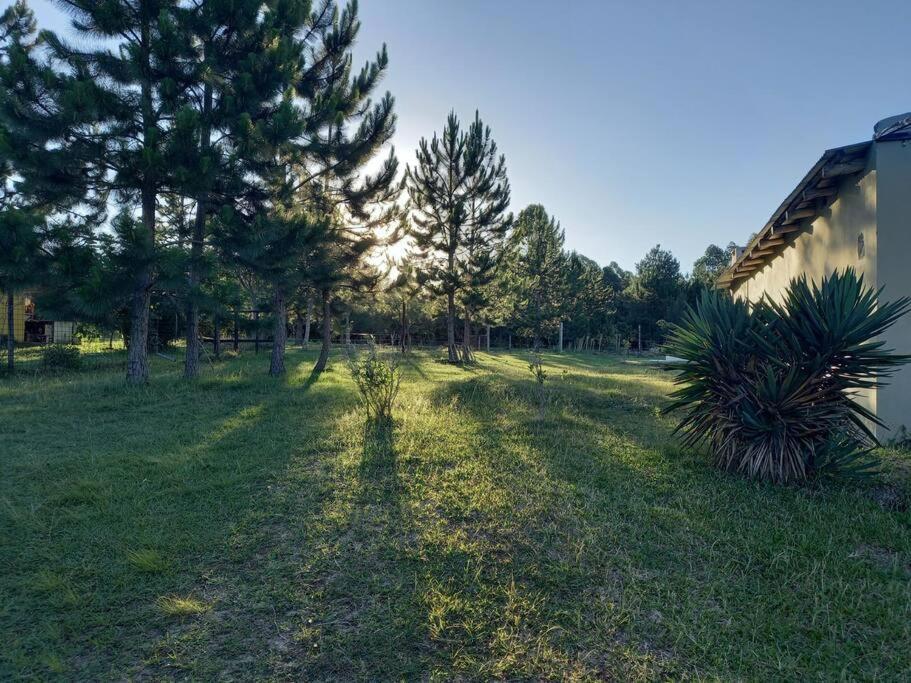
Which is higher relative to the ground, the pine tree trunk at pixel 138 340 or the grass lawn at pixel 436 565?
the pine tree trunk at pixel 138 340

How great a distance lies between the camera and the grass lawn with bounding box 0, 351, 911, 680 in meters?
2.21

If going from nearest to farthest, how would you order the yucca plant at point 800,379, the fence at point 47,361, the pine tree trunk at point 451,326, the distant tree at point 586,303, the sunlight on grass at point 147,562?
the sunlight on grass at point 147,562 → the yucca plant at point 800,379 → the fence at point 47,361 → the pine tree trunk at point 451,326 → the distant tree at point 586,303

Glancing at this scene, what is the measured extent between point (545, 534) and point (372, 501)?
5.07 feet

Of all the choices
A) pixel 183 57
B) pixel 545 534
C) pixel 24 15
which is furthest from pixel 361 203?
pixel 545 534

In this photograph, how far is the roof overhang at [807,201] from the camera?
5.88 m

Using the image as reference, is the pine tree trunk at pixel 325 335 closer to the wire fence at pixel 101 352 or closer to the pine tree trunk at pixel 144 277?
the wire fence at pixel 101 352

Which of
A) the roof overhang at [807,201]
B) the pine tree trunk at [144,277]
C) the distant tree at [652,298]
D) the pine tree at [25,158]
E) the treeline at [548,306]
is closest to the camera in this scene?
the roof overhang at [807,201]

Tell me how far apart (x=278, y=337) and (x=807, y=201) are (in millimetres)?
12320

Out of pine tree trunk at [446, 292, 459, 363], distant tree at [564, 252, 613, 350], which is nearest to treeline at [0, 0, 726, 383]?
pine tree trunk at [446, 292, 459, 363]

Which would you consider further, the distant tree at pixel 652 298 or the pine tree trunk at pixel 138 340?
the distant tree at pixel 652 298

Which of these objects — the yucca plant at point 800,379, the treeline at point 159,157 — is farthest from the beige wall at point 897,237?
the treeline at point 159,157

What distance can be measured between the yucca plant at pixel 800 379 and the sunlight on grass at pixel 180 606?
15.6 feet

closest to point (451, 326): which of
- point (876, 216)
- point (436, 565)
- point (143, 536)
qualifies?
point (876, 216)

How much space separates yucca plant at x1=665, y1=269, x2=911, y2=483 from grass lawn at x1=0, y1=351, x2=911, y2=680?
360 millimetres
